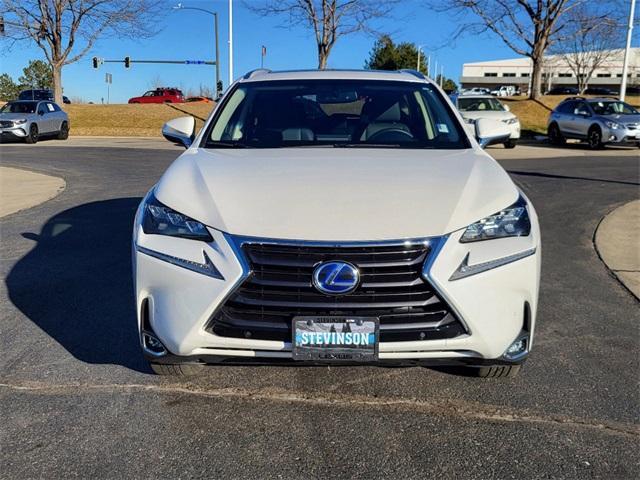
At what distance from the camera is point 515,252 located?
2.89 m

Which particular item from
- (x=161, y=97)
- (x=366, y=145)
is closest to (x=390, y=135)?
(x=366, y=145)

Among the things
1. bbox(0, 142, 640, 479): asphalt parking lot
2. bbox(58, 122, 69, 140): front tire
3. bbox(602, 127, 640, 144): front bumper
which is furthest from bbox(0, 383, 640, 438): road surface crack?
bbox(58, 122, 69, 140): front tire

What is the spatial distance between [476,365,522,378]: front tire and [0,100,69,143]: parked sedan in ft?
77.4

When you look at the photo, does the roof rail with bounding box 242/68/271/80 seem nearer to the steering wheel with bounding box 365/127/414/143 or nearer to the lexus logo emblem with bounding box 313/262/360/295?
the steering wheel with bounding box 365/127/414/143

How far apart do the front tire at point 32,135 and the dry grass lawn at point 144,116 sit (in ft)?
20.8

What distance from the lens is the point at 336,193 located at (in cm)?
298

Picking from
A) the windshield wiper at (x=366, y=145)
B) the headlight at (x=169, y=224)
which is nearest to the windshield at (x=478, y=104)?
the windshield wiper at (x=366, y=145)

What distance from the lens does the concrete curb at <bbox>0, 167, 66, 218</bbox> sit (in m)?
9.27

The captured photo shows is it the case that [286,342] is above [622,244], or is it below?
above

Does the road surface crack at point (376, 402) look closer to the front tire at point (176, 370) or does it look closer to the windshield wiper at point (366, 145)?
the front tire at point (176, 370)

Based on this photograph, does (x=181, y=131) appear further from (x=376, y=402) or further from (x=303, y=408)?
(x=376, y=402)

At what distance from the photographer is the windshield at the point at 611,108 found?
20.8 meters

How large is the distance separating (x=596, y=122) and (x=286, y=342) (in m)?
20.4

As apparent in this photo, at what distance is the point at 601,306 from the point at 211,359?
335 cm
